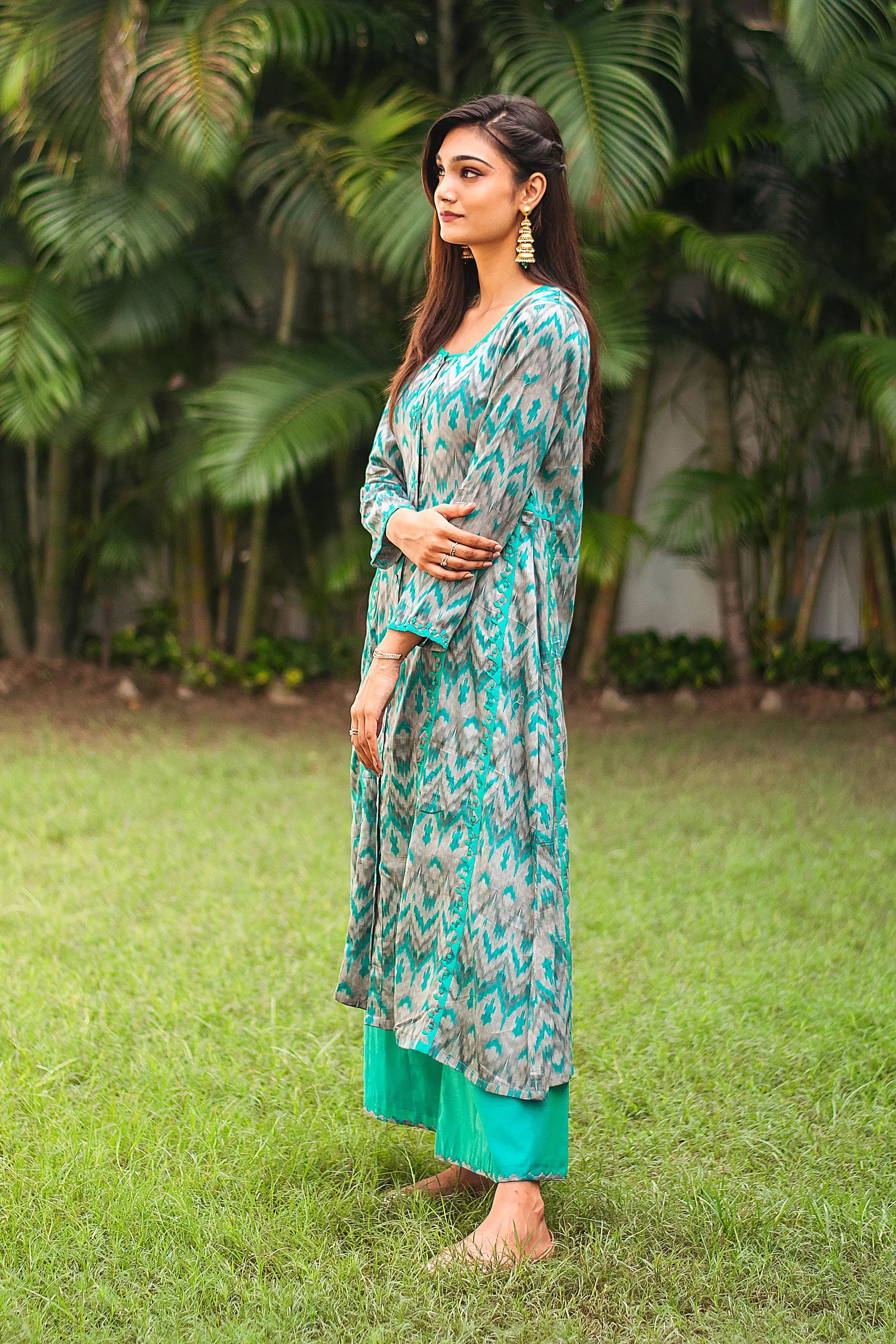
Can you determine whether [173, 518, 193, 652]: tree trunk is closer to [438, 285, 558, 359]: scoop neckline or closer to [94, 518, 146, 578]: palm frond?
[94, 518, 146, 578]: palm frond

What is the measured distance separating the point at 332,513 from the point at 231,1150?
4702mm

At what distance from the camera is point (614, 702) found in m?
5.90

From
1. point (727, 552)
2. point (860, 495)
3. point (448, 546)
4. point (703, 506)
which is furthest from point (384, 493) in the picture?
point (727, 552)

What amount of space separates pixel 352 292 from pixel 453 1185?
205 inches

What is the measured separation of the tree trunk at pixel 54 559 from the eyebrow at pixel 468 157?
4.57 meters

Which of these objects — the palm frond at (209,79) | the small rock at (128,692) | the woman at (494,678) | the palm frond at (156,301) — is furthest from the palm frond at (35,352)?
the woman at (494,678)

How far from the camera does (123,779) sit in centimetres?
458

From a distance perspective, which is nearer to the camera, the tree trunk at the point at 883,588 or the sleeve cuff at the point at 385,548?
the sleeve cuff at the point at 385,548

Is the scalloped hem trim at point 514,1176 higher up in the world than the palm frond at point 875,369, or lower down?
lower down

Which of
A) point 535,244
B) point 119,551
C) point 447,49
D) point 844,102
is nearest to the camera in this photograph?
point 535,244

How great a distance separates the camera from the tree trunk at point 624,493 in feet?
19.6

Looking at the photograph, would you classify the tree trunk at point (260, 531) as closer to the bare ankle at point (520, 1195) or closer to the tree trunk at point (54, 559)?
the tree trunk at point (54, 559)

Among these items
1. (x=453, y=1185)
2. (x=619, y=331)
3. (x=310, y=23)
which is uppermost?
(x=310, y=23)

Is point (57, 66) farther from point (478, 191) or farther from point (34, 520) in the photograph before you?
point (478, 191)
